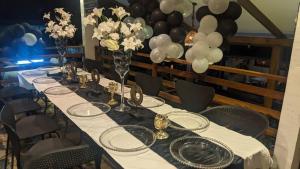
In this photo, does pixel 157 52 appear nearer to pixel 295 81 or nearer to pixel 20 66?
pixel 295 81

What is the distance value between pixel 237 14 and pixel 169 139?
7.85ft

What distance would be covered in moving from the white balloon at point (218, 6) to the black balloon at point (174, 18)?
24.8 inches

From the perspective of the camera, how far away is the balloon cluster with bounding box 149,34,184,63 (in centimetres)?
340

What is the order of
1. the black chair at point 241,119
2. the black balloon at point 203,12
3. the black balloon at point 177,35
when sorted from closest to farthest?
1. the black chair at point 241,119
2. the black balloon at point 203,12
3. the black balloon at point 177,35

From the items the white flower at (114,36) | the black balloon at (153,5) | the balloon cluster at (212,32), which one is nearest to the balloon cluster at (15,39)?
the black balloon at (153,5)

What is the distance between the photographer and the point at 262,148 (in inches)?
50.0

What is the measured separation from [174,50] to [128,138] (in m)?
2.23

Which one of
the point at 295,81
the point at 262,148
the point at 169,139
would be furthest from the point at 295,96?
the point at 169,139

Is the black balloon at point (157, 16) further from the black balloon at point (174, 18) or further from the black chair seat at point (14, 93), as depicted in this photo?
the black chair seat at point (14, 93)

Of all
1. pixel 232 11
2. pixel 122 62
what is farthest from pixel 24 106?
pixel 232 11

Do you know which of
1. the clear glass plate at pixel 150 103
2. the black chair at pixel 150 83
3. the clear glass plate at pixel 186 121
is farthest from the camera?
the black chair at pixel 150 83

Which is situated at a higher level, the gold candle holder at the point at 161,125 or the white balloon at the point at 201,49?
the white balloon at the point at 201,49

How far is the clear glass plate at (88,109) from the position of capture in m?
1.70

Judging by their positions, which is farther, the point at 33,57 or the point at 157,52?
the point at 33,57
